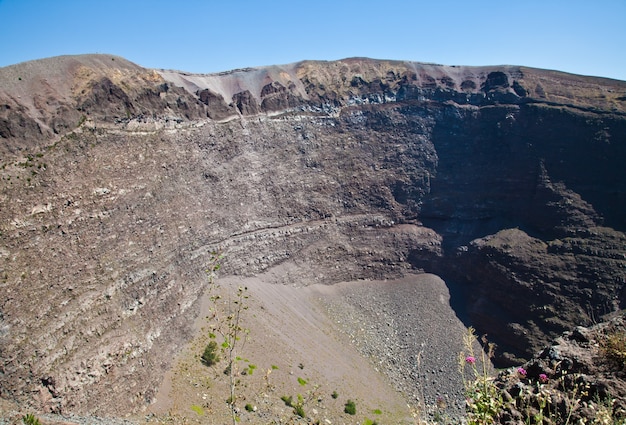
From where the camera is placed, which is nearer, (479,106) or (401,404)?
(401,404)

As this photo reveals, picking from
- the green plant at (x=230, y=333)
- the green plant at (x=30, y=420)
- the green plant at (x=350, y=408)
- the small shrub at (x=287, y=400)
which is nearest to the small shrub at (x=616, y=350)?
the green plant at (x=230, y=333)

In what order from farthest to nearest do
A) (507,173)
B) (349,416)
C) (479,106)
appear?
1. (479,106)
2. (507,173)
3. (349,416)

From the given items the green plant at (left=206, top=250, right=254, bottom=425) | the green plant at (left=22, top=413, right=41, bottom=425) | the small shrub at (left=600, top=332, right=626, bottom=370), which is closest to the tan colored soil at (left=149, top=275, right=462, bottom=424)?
the green plant at (left=206, top=250, right=254, bottom=425)

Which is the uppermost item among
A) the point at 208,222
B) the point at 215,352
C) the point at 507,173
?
the point at 507,173

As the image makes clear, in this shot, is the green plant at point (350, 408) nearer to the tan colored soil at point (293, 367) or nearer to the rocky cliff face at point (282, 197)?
the tan colored soil at point (293, 367)

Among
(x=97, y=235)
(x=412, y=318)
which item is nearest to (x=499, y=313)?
(x=412, y=318)

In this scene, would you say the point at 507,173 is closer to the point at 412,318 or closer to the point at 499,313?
the point at 499,313
